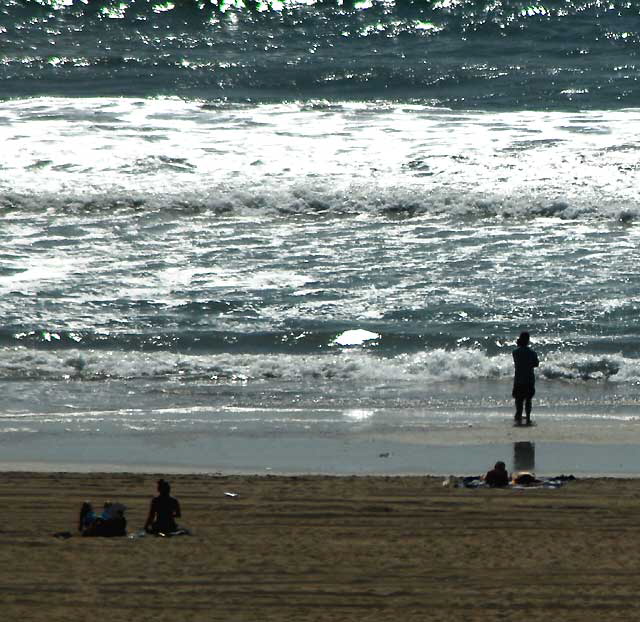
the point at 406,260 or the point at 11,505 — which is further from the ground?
the point at 406,260

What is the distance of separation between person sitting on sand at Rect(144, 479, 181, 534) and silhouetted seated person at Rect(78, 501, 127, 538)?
18 cm

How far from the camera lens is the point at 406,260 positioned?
16625 mm

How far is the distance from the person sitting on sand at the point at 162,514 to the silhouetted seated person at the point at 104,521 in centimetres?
18

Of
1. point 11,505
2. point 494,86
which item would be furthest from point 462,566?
point 494,86

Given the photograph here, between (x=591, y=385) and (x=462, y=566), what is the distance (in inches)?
220

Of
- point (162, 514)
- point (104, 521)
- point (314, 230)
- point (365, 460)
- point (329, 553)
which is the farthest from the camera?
point (314, 230)

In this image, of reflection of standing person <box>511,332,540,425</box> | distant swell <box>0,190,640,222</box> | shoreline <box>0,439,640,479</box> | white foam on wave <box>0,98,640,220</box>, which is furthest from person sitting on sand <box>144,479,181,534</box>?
white foam on wave <box>0,98,640,220</box>

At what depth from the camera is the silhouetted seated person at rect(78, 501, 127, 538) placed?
27.2 feet

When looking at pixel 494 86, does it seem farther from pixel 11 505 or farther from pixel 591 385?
pixel 11 505

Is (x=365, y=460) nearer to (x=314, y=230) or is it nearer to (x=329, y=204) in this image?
(x=314, y=230)

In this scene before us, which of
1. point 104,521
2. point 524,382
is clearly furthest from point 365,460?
point 104,521

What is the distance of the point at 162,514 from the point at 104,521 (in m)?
0.38

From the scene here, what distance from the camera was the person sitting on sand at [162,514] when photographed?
8367mm

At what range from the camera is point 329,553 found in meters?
7.87
